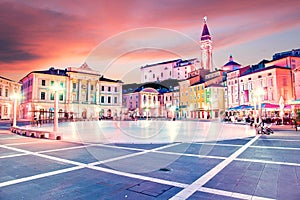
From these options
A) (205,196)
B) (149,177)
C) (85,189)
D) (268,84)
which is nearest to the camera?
(205,196)

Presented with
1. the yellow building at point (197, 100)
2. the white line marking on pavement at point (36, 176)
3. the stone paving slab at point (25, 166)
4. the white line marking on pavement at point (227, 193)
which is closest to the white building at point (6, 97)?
the stone paving slab at point (25, 166)

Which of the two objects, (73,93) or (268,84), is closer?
(268,84)

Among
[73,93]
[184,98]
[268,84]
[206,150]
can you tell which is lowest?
[206,150]

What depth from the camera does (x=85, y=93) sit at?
62.4 metres

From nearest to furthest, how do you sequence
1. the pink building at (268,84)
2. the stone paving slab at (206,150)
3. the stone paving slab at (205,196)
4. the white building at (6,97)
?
the stone paving slab at (205,196)
the stone paving slab at (206,150)
the pink building at (268,84)
the white building at (6,97)

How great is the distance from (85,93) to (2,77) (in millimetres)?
21350

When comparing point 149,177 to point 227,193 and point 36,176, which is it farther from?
point 36,176

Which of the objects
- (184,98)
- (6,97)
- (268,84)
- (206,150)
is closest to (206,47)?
(184,98)

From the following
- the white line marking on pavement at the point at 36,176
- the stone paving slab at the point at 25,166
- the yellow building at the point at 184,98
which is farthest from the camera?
the yellow building at the point at 184,98

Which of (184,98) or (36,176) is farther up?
(184,98)

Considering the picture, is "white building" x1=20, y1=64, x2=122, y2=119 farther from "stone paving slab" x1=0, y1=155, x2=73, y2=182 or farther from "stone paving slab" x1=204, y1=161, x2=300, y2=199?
"stone paving slab" x1=204, y1=161, x2=300, y2=199

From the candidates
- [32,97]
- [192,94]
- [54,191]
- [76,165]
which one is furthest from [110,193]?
[192,94]

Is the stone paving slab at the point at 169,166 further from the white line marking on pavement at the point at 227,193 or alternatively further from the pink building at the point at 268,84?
the pink building at the point at 268,84

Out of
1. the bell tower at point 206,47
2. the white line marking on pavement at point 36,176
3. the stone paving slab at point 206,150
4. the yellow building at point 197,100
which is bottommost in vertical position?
the stone paving slab at point 206,150
